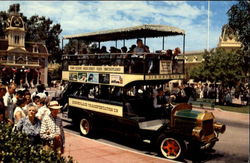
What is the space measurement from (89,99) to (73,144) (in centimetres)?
215

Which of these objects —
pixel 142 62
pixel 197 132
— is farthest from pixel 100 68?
pixel 197 132

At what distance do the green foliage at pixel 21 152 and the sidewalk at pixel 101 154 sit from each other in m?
3.67

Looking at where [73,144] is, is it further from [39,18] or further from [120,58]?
[39,18]

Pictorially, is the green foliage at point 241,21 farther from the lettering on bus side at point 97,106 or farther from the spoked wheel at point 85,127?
the spoked wheel at point 85,127

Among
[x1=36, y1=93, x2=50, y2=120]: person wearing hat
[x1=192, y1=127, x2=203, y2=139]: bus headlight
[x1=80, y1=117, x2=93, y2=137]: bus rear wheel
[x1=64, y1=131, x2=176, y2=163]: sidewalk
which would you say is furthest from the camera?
[x1=80, y1=117, x2=93, y2=137]: bus rear wheel

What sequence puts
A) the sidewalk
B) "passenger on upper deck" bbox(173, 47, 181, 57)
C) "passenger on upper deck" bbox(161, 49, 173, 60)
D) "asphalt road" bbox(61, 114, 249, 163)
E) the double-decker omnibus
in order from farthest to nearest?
"passenger on upper deck" bbox(173, 47, 181, 57), "passenger on upper deck" bbox(161, 49, 173, 60), "asphalt road" bbox(61, 114, 249, 163), the double-decker omnibus, the sidewalk

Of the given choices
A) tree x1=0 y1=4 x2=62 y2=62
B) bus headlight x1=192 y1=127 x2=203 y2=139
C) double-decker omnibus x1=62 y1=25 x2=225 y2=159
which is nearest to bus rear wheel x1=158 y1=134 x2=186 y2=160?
double-decker omnibus x1=62 y1=25 x2=225 y2=159

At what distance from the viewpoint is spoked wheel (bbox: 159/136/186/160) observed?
8719 mm

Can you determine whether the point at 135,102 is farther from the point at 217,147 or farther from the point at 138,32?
the point at 217,147

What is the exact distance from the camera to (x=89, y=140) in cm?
1090

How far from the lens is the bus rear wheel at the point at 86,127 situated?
37.1 ft

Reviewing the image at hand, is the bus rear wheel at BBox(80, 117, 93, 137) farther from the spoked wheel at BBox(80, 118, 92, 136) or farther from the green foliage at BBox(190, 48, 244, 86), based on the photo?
the green foliage at BBox(190, 48, 244, 86)

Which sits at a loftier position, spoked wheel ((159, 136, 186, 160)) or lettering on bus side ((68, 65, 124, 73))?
lettering on bus side ((68, 65, 124, 73))

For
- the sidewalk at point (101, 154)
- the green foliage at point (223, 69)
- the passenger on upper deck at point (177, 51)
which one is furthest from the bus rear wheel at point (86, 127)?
the green foliage at point (223, 69)
